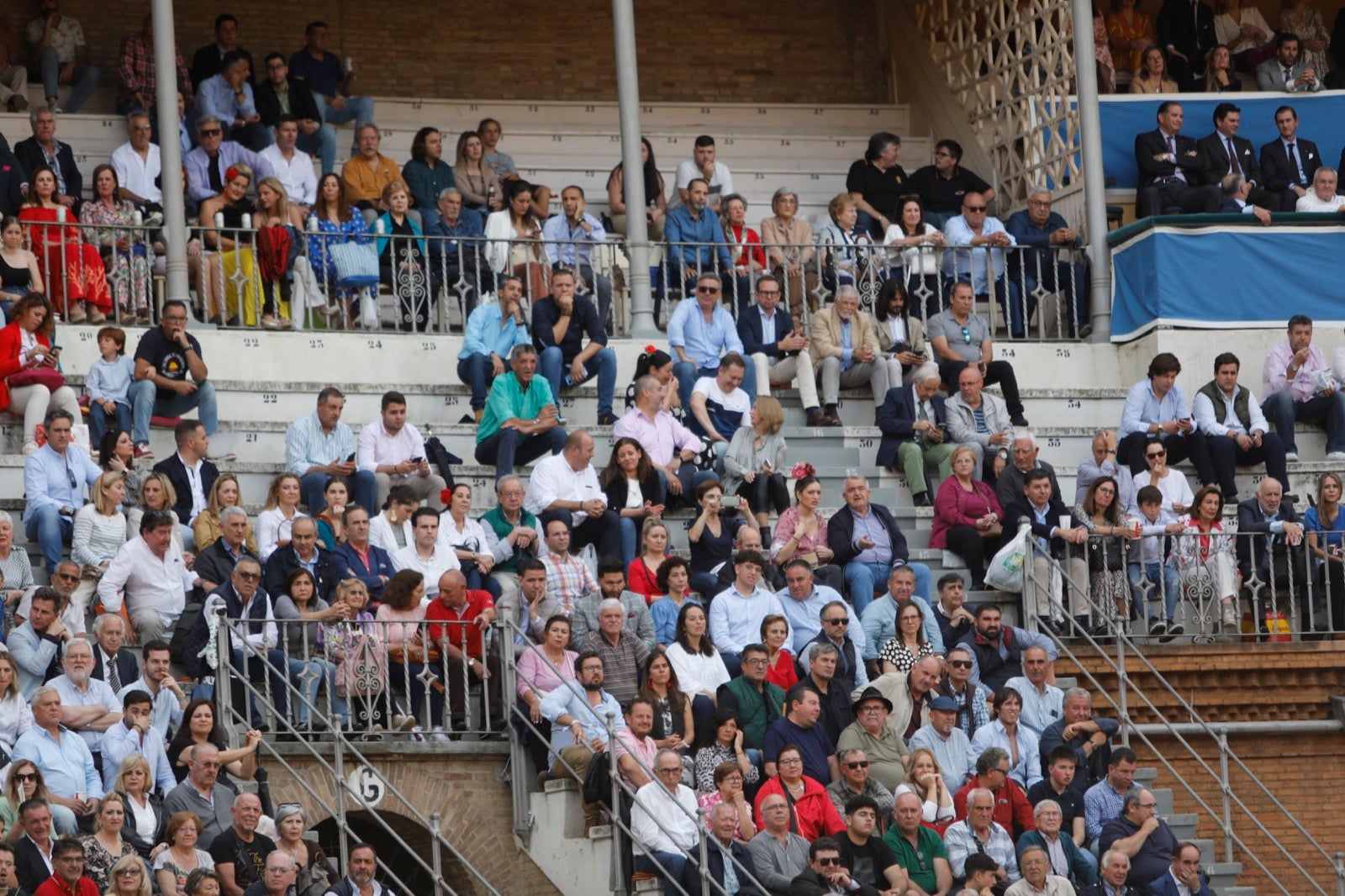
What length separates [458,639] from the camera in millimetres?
16703

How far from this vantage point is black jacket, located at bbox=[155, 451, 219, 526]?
17.6 meters

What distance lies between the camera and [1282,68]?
24922 mm

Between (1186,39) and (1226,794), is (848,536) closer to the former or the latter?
(1226,794)

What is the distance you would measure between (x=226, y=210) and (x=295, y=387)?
206 centimetres

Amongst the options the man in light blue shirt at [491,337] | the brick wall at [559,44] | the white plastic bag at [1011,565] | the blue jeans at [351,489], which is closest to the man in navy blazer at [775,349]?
the man in light blue shirt at [491,337]

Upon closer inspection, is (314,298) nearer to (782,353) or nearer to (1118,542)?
(782,353)

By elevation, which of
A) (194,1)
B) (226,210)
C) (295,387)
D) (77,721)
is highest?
(194,1)

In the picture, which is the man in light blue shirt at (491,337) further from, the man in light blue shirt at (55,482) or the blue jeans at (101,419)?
the man in light blue shirt at (55,482)

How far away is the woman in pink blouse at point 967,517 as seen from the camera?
18.9 m

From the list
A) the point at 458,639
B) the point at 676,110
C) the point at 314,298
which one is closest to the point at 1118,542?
the point at 458,639

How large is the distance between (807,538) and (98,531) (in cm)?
479

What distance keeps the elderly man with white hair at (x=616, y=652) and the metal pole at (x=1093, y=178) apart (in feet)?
24.0

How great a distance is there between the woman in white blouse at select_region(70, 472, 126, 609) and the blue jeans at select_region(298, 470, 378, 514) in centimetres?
155

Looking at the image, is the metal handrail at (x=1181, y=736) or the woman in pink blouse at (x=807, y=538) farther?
the woman in pink blouse at (x=807, y=538)
